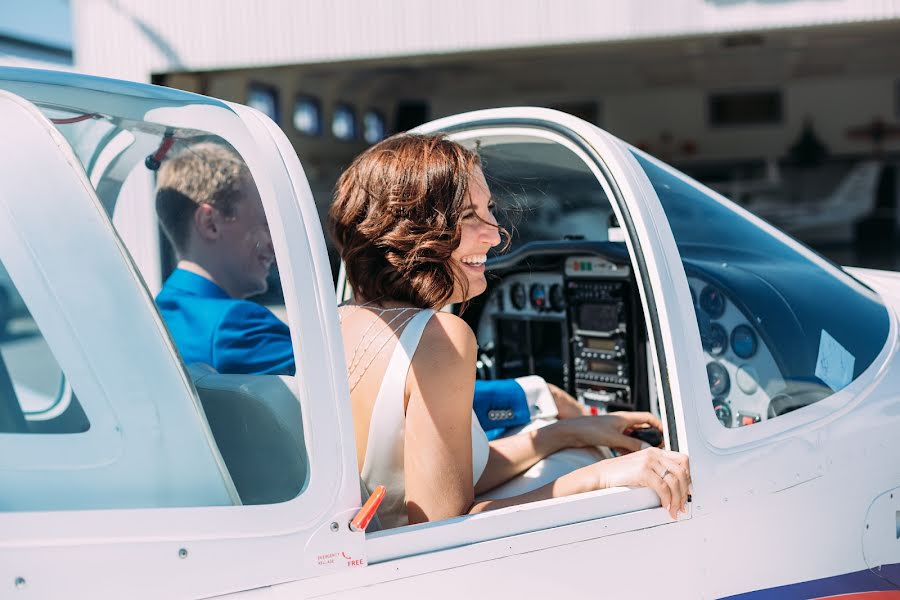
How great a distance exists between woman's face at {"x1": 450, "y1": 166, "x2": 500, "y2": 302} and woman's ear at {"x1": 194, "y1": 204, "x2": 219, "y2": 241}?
0.68 meters

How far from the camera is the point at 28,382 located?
120 cm

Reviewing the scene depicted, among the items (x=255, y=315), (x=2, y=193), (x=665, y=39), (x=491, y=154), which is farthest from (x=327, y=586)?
(x=665, y=39)

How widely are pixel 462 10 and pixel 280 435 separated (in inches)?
268

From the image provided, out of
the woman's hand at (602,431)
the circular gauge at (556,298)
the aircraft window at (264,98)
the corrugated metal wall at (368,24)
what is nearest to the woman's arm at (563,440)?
the woman's hand at (602,431)

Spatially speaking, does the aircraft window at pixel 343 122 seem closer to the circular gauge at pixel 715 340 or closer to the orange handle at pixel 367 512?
the circular gauge at pixel 715 340

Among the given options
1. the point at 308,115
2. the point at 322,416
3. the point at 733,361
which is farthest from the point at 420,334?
the point at 308,115

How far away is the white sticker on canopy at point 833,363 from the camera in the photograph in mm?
1897

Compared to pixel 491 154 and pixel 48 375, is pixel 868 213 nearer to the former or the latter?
pixel 491 154

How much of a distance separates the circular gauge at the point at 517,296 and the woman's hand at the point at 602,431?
107 cm

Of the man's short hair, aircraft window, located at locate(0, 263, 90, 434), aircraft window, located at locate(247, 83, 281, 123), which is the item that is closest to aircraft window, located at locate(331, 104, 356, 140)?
aircraft window, located at locate(247, 83, 281, 123)

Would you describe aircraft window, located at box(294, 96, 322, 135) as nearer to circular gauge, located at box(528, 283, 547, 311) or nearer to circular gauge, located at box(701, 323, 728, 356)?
circular gauge, located at box(528, 283, 547, 311)

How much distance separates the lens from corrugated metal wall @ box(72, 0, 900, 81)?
699cm

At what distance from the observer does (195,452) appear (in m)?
1.22

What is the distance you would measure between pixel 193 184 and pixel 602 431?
1.16 metres
